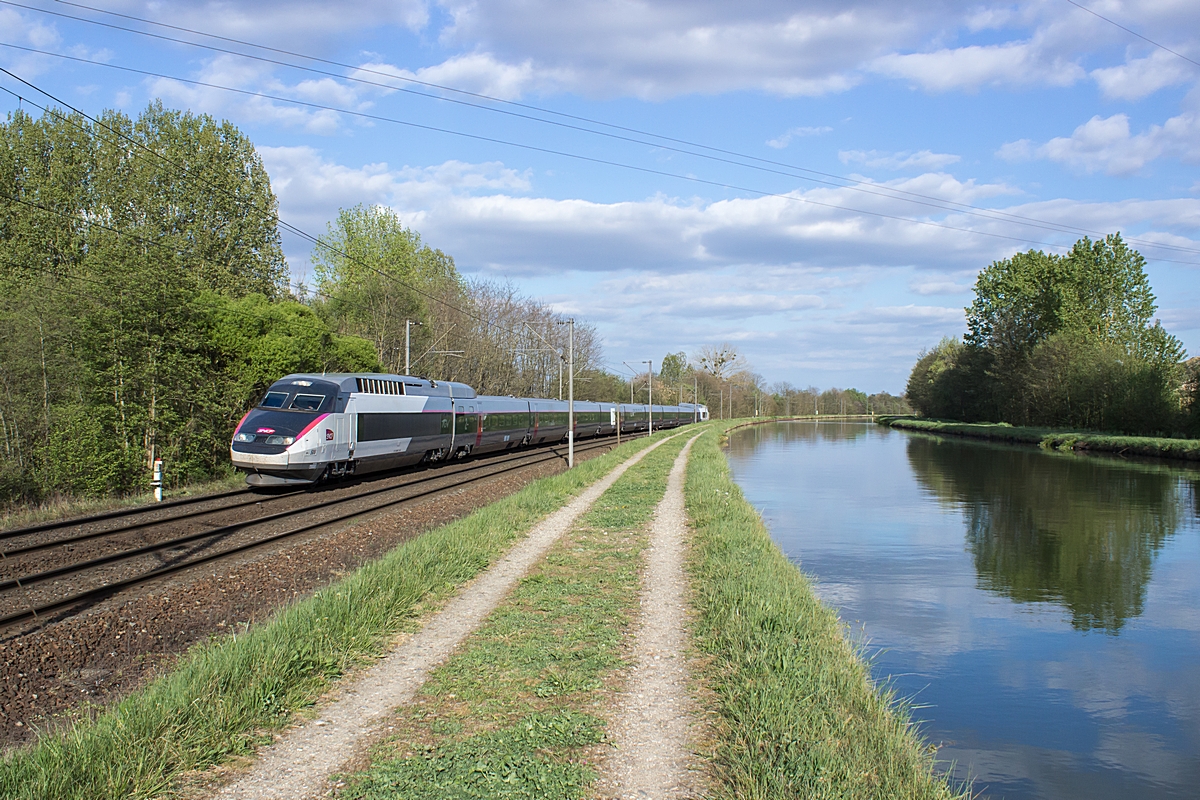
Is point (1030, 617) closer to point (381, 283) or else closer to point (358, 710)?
point (358, 710)

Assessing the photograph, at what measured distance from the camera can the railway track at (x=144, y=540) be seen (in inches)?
419

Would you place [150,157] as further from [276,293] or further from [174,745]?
[174,745]

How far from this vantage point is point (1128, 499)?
28.3 meters

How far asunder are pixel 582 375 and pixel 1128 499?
57810 mm

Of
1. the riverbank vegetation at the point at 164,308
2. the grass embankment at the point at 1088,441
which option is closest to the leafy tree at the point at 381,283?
the riverbank vegetation at the point at 164,308

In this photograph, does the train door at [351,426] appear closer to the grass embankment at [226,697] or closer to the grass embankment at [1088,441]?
the grass embankment at [226,697]

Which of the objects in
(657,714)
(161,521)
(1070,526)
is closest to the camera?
(657,714)

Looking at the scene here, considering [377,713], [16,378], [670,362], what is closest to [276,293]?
[16,378]

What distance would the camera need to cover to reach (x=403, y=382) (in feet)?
92.2

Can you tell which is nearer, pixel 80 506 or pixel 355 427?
pixel 80 506

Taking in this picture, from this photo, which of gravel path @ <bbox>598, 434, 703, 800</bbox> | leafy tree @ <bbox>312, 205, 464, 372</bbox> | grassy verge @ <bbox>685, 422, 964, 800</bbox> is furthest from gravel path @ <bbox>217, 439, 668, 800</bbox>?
leafy tree @ <bbox>312, 205, 464, 372</bbox>

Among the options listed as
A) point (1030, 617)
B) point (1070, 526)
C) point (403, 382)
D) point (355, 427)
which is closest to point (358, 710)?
point (1030, 617)

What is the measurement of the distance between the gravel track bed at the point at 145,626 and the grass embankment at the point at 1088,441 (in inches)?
1793

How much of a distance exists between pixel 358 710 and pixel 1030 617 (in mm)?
11262
